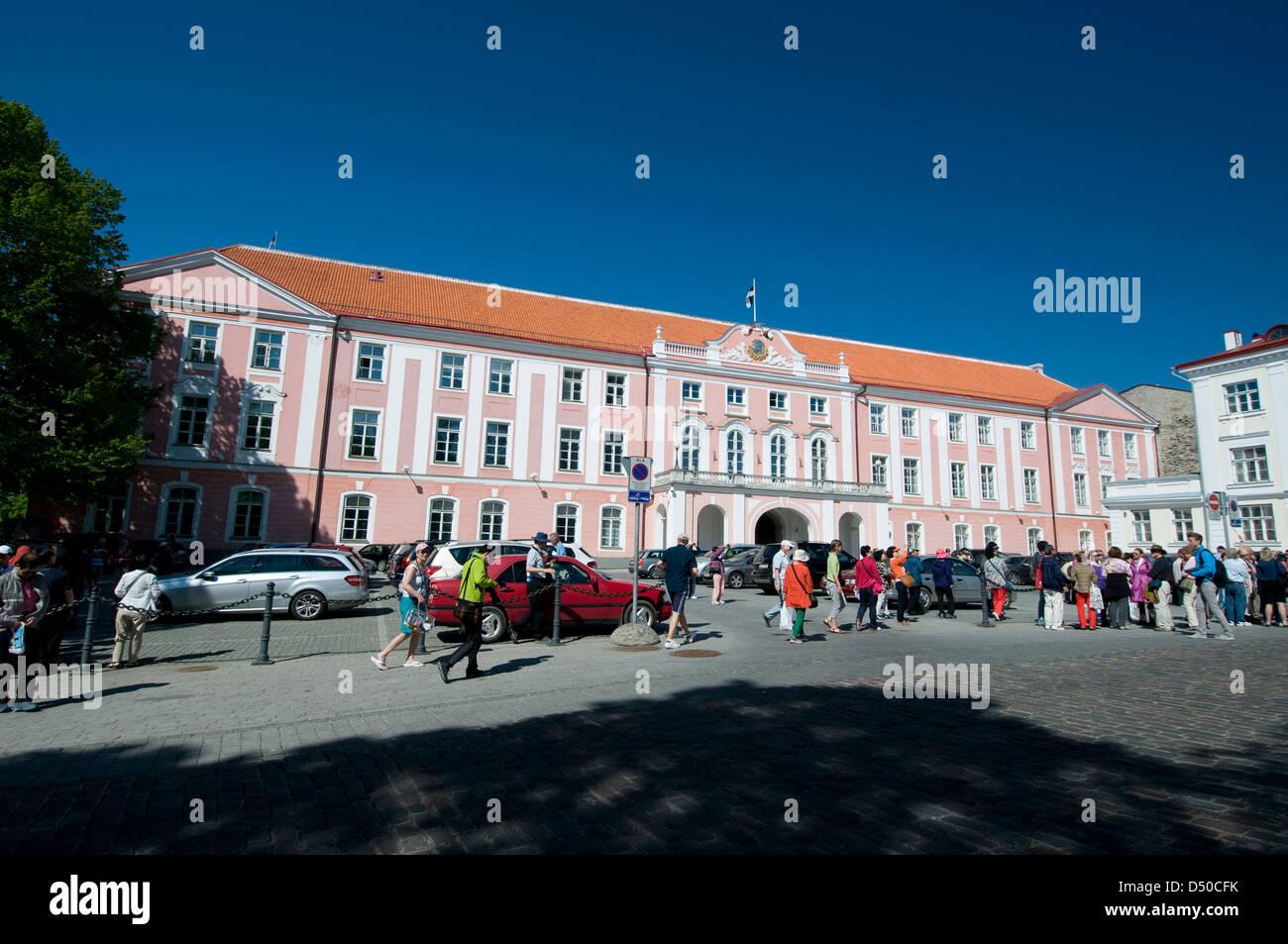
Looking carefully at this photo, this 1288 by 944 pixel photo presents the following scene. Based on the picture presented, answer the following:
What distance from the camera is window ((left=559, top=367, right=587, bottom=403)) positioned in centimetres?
3778

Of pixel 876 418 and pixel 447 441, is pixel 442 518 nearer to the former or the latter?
pixel 447 441

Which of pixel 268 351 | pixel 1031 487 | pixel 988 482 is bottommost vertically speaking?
pixel 1031 487

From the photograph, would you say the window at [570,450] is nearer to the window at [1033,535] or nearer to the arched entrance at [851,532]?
the arched entrance at [851,532]

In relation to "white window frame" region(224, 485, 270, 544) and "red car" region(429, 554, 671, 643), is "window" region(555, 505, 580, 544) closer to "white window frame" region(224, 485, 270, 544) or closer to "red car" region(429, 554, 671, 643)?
"white window frame" region(224, 485, 270, 544)

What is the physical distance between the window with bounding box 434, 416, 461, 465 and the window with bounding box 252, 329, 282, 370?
26.2 ft

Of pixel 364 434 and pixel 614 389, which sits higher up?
pixel 614 389

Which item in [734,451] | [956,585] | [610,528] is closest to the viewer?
[956,585]

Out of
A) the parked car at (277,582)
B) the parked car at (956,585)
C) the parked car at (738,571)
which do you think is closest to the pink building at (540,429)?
the parked car at (738,571)

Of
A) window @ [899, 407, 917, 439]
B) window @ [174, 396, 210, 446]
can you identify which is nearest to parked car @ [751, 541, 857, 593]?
window @ [899, 407, 917, 439]

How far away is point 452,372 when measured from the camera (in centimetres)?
3606

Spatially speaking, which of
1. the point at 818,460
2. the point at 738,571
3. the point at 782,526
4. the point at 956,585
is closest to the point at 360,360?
the point at 738,571

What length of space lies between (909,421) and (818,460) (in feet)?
27.2
